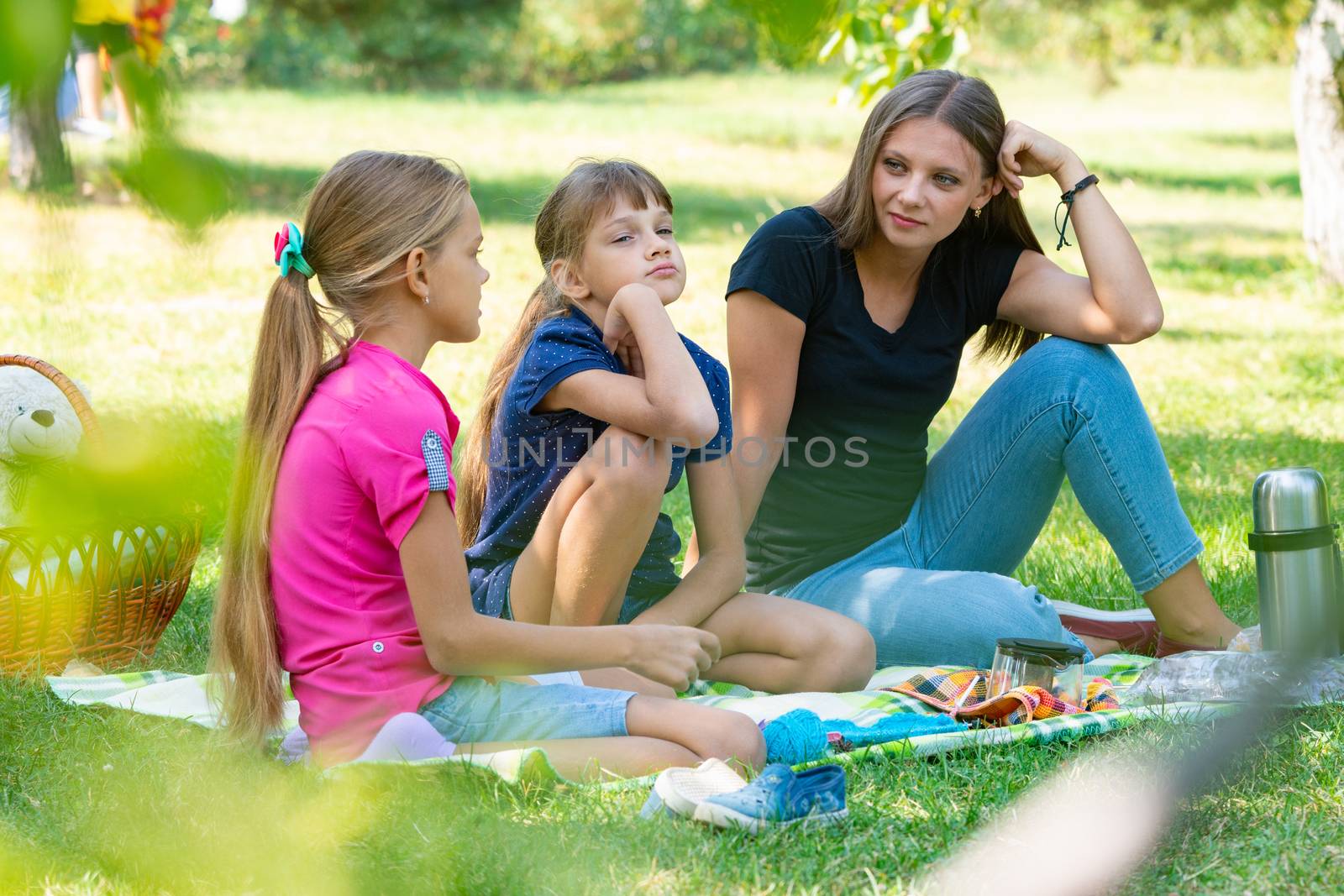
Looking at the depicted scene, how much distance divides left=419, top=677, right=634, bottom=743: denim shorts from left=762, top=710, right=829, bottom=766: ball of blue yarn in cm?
25

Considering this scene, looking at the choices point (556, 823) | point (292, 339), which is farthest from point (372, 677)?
point (292, 339)

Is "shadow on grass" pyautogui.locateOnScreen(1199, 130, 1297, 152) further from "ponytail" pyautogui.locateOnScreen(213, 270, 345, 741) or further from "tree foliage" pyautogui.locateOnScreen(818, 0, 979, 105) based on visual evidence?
"ponytail" pyautogui.locateOnScreen(213, 270, 345, 741)

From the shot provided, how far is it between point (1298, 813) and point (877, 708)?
73 cm

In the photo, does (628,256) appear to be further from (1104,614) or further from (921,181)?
(1104,614)

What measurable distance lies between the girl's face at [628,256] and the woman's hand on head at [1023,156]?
0.74 metres

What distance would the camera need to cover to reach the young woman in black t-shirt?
2.68 meters

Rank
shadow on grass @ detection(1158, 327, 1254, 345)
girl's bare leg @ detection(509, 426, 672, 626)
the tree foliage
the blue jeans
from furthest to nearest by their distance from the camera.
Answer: shadow on grass @ detection(1158, 327, 1254, 345), the tree foliage, the blue jeans, girl's bare leg @ detection(509, 426, 672, 626)

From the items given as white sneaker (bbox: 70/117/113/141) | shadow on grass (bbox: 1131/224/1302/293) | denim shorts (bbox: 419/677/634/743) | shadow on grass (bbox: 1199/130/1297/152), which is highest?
white sneaker (bbox: 70/117/113/141)

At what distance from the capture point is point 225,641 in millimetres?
2139

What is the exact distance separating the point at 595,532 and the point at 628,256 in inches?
20.8

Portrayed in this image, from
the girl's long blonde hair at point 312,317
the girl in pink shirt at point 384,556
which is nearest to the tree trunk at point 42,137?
the girl in pink shirt at point 384,556

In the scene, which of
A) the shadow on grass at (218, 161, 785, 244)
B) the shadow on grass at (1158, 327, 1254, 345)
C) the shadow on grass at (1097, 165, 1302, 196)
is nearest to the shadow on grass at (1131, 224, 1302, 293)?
the shadow on grass at (1158, 327, 1254, 345)

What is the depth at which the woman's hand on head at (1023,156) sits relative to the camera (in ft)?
9.02

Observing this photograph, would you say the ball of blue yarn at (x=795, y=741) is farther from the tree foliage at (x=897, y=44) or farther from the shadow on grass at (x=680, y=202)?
the shadow on grass at (x=680, y=202)
